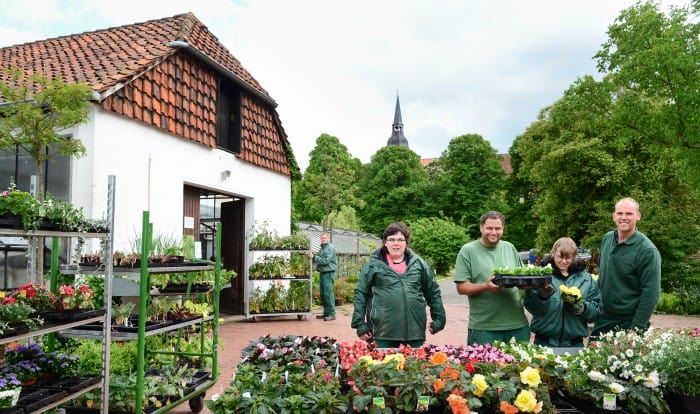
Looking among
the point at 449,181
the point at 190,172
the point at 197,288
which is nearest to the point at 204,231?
the point at 190,172

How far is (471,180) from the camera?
3975cm

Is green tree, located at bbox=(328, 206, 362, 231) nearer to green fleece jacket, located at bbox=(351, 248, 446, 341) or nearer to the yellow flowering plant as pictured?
green fleece jacket, located at bbox=(351, 248, 446, 341)

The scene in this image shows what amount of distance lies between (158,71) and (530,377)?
8.12 m

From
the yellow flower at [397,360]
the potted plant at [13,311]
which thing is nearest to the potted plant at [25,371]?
the potted plant at [13,311]

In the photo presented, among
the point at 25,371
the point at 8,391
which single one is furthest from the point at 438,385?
the point at 25,371

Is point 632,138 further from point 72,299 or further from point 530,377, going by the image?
point 72,299

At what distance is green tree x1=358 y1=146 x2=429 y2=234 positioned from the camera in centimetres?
4322

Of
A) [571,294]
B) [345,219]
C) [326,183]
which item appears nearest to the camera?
[571,294]

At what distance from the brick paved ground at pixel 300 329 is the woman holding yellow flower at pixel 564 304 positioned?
424 cm

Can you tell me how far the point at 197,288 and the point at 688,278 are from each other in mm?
14573

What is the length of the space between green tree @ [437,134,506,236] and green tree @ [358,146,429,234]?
287cm

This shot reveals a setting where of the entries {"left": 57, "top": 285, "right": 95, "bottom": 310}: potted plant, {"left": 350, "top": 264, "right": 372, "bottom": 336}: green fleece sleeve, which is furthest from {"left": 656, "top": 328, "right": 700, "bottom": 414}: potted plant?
{"left": 57, "top": 285, "right": 95, "bottom": 310}: potted plant

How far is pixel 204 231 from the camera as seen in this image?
1288 centimetres

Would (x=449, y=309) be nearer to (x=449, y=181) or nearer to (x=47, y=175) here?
(x=47, y=175)
